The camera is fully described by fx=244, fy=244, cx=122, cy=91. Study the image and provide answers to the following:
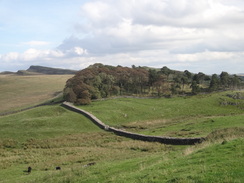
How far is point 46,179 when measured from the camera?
18516mm

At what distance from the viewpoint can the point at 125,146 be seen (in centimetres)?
3192

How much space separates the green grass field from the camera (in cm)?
1286

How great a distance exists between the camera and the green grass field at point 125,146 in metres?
12.9

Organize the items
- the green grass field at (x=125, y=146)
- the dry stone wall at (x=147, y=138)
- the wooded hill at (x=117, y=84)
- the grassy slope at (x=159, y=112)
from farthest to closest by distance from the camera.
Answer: the wooded hill at (x=117, y=84)
the grassy slope at (x=159, y=112)
the dry stone wall at (x=147, y=138)
the green grass field at (x=125, y=146)

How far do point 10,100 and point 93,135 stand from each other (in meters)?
80.8

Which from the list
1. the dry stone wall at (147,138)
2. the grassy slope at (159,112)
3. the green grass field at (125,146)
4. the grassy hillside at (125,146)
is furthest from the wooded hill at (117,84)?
the dry stone wall at (147,138)

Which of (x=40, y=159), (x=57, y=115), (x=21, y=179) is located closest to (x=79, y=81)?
(x=57, y=115)

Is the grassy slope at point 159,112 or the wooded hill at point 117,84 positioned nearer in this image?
the grassy slope at point 159,112

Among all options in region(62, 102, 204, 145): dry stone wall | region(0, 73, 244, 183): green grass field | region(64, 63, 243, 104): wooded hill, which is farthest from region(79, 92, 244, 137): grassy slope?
region(64, 63, 243, 104): wooded hill

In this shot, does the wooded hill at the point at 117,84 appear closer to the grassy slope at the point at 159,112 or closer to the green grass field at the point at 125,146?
the grassy slope at the point at 159,112

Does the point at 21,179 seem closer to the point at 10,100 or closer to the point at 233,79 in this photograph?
the point at 10,100

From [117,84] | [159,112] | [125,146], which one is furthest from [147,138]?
[117,84]

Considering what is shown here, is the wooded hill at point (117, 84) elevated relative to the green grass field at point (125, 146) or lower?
elevated

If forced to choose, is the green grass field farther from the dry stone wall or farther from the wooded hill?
the wooded hill
